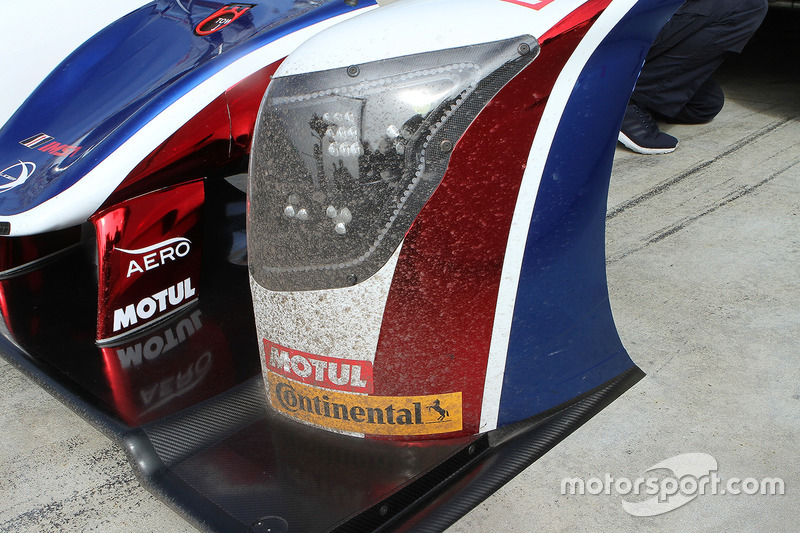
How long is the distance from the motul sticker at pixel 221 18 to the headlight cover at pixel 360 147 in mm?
881

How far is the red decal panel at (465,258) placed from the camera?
1.22 meters

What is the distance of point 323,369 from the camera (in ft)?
4.62

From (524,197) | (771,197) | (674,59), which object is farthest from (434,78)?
(674,59)

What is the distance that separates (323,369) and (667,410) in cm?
74

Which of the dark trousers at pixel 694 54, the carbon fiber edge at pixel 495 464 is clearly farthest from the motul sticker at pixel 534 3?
the dark trousers at pixel 694 54

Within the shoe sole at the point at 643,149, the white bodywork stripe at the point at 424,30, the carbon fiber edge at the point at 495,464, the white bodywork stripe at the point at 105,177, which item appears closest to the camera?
the white bodywork stripe at the point at 424,30

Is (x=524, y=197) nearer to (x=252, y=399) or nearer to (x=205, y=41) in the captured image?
(x=252, y=399)

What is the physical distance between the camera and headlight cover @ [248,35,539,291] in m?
1.20

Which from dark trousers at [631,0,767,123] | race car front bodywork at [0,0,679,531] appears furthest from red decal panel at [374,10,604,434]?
dark trousers at [631,0,767,123]

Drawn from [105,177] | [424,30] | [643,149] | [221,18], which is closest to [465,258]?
[424,30]

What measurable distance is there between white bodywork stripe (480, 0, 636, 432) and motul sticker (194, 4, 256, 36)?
115cm

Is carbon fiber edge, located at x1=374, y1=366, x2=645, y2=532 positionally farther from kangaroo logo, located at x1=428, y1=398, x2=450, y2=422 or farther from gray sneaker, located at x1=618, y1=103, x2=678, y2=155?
gray sneaker, located at x1=618, y1=103, x2=678, y2=155

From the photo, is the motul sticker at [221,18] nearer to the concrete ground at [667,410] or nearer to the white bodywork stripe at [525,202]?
the concrete ground at [667,410]

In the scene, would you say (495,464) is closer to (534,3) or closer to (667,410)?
(667,410)
